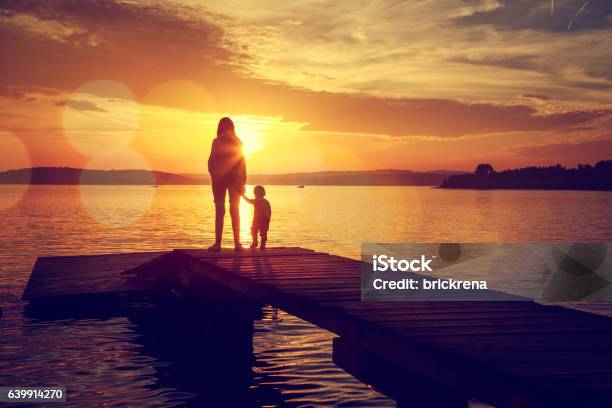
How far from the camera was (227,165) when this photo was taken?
14398 mm

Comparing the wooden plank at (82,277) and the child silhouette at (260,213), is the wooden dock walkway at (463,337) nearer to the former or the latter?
the child silhouette at (260,213)

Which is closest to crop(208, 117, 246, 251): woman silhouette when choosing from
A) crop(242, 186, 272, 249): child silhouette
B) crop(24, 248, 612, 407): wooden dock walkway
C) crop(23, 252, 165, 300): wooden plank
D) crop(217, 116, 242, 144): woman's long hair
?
crop(217, 116, 242, 144): woman's long hair

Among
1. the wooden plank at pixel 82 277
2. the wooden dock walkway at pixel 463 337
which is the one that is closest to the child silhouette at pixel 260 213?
the wooden dock walkway at pixel 463 337

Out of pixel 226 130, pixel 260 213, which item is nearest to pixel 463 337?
pixel 226 130

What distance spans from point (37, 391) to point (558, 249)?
40.3 m

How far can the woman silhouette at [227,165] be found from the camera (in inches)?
559

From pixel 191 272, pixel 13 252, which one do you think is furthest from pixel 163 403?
pixel 13 252

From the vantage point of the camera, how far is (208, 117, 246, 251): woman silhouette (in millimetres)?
14211

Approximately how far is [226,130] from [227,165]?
764 millimetres

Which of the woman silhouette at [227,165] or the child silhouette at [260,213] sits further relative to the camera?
the child silhouette at [260,213]

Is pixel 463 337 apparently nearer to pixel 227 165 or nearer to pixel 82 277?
pixel 227 165

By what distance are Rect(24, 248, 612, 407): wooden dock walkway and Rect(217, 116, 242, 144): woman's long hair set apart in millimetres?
2812

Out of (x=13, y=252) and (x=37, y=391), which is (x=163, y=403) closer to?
(x=37, y=391)

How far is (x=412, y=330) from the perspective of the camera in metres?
6.81
